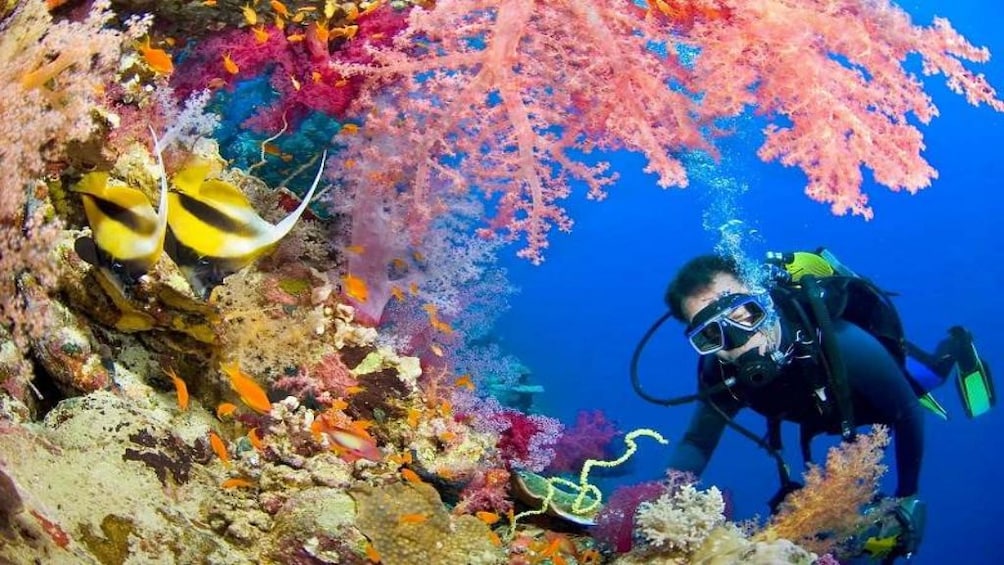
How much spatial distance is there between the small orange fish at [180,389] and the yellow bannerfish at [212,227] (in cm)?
93

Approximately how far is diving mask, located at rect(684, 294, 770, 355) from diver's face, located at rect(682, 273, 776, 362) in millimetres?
58

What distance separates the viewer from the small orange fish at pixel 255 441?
3.02 metres

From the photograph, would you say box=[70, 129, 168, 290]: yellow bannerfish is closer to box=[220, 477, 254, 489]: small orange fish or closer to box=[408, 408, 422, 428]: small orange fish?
box=[220, 477, 254, 489]: small orange fish

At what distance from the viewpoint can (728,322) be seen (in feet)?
14.4

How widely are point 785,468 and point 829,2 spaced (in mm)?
3263

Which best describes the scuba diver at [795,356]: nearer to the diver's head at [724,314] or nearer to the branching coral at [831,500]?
the diver's head at [724,314]

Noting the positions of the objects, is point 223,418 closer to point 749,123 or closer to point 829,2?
point 749,123

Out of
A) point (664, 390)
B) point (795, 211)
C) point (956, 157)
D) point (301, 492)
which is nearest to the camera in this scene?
point (301, 492)

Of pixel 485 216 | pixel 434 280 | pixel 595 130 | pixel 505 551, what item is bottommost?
pixel 505 551

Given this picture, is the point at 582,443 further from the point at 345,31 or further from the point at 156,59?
the point at 156,59

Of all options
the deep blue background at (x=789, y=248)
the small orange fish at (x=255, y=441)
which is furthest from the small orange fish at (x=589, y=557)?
the deep blue background at (x=789, y=248)

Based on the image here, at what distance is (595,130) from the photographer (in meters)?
3.30

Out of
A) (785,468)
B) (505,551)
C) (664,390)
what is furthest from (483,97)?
(664,390)

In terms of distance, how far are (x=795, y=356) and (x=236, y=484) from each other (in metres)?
3.75
